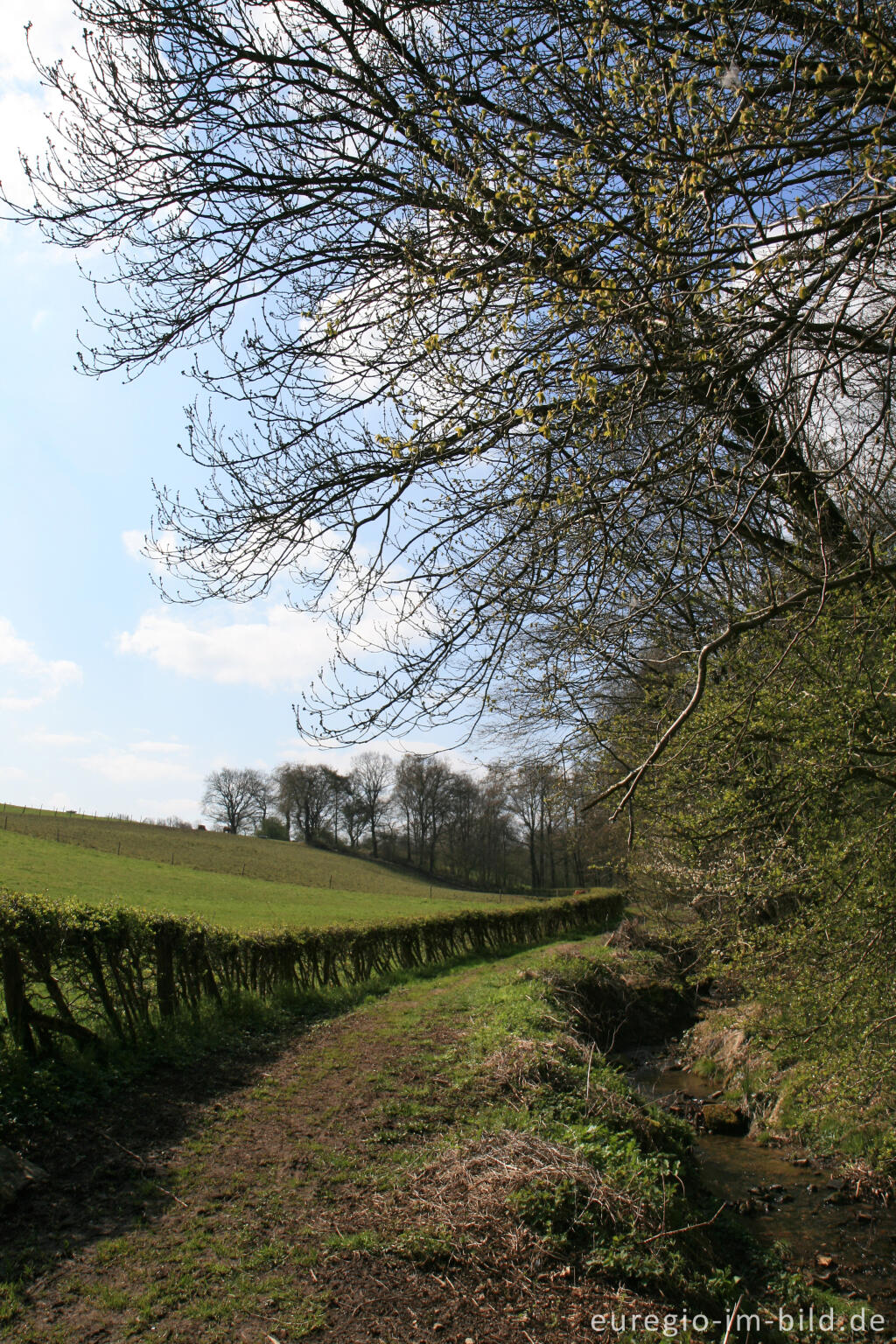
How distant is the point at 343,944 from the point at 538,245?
12.4 metres

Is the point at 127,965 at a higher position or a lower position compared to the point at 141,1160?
higher

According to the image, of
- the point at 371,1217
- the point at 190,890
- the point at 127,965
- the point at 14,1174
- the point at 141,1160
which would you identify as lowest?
the point at 371,1217

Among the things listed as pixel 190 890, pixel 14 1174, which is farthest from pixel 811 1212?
pixel 190 890

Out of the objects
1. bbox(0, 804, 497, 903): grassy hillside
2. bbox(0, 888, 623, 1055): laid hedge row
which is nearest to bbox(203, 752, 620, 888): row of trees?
bbox(0, 804, 497, 903): grassy hillside

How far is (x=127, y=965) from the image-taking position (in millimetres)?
8031

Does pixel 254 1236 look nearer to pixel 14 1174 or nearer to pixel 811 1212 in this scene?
pixel 14 1174

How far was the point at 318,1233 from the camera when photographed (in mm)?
4551

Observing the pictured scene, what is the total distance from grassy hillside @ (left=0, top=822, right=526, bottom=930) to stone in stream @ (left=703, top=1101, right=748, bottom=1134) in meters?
7.79

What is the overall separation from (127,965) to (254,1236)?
165 inches

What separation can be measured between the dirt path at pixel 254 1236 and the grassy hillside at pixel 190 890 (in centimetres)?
883

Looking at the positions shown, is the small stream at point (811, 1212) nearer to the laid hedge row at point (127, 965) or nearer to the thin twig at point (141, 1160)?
the thin twig at point (141, 1160)

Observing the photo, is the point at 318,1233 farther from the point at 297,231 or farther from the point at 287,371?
the point at 297,231

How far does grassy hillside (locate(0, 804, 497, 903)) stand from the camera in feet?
113

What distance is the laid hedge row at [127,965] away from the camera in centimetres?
661
